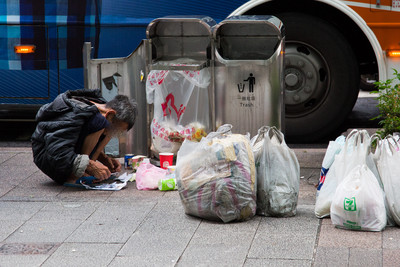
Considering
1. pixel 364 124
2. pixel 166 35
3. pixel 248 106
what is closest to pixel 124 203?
pixel 248 106

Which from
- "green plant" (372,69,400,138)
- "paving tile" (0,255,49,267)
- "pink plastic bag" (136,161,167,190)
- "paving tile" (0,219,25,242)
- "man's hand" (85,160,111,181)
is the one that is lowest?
"paving tile" (0,255,49,267)

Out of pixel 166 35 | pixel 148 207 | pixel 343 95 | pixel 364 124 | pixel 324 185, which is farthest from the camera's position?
pixel 364 124

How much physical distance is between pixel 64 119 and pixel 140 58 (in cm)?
126

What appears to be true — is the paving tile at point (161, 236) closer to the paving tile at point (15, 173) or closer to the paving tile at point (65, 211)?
the paving tile at point (65, 211)

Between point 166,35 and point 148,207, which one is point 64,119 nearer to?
point 148,207

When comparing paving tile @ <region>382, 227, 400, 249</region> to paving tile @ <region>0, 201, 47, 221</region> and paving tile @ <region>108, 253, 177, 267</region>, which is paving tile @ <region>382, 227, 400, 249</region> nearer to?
paving tile @ <region>108, 253, 177, 267</region>

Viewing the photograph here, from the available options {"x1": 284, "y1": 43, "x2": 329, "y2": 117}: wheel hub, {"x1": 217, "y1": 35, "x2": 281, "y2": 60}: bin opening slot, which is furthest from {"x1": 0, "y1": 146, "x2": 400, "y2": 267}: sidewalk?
{"x1": 284, "y1": 43, "x2": 329, "y2": 117}: wheel hub

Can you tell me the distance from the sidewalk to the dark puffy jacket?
229mm

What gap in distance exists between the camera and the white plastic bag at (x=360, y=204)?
4.68 metres

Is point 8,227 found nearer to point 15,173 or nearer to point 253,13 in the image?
point 15,173

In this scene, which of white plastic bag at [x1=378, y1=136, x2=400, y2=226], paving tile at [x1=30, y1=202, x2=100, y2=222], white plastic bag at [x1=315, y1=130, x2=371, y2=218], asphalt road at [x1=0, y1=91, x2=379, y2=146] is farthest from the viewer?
asphalt road at [x1=0, y1=91, x2=379, y2=146]

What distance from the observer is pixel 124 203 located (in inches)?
221

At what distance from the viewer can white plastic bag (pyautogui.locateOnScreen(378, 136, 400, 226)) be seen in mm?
4809

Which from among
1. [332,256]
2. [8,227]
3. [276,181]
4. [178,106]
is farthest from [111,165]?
[332,256]
